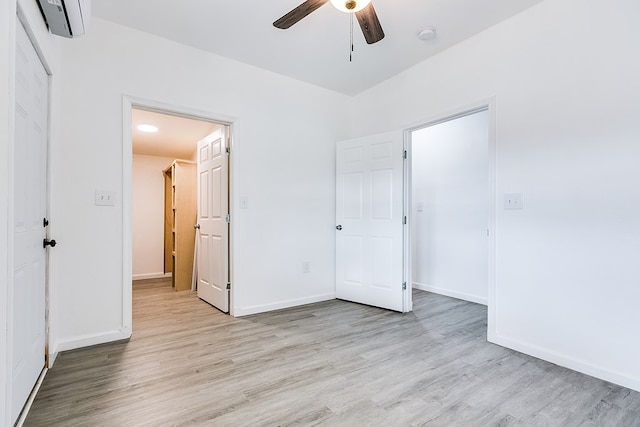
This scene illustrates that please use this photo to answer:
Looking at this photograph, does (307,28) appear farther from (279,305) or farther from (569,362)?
(569,362)

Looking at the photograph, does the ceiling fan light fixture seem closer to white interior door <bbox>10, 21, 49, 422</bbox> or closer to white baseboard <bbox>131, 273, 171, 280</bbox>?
white interior door <bbox>10, 21, 49, 422</bbox>

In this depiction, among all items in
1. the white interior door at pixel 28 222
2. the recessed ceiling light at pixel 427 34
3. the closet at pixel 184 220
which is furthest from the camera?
the closet at pixel 184 220

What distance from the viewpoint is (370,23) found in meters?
1.98

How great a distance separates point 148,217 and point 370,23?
5.22 metres

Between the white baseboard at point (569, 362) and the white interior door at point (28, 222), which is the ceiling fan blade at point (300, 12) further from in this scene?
the white baseboard at point (569, 362)

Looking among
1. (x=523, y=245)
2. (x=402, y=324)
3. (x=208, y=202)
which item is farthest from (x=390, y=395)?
(x=208, y=202)

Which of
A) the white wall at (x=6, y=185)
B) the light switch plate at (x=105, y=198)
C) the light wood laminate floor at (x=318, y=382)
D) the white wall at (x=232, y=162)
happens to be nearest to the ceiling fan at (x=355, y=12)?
the white wall at (x=232, y=162)

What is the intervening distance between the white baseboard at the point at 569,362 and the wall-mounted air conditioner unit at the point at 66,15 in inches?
143

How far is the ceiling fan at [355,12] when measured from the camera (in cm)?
183

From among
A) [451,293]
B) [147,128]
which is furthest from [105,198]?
[451,293]

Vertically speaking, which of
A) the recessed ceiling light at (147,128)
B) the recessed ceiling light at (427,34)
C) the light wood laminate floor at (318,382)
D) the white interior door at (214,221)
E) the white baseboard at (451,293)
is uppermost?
the recessed ceiling light at (427,34)

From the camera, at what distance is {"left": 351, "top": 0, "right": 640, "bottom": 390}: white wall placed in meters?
1.86

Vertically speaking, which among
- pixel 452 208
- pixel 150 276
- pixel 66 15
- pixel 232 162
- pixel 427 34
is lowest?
pixel 150 276

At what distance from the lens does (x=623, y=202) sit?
6.12 feet
